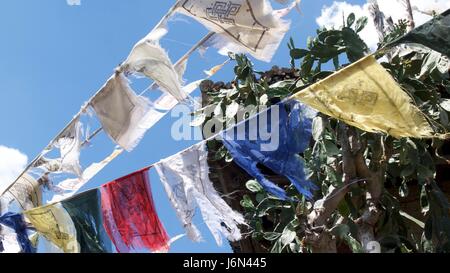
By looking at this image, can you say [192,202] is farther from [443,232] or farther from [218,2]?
[443,232]

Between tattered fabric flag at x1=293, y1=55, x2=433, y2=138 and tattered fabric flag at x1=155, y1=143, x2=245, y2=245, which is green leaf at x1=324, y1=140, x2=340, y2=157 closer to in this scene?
tattered fabric flag at x1=293, y1=55, x2=433, y2=138

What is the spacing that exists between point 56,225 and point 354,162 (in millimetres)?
3150

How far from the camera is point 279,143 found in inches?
180

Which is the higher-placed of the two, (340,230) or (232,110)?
(232,110)

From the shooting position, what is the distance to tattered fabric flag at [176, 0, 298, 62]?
4766 millimetres

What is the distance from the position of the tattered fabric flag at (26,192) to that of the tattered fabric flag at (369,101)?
4.08 m

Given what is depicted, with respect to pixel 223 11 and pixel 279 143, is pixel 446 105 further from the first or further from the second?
pixel 223 11

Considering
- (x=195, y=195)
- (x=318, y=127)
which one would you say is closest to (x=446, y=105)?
(x=318, y=127)

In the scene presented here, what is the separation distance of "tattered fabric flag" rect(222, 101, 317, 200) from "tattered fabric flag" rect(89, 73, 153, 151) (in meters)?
1.13

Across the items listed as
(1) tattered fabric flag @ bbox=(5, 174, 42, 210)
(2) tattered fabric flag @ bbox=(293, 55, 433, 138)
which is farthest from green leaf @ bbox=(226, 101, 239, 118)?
(1) tattered fabric flag @ bbox=(5, 174, 42, 210)

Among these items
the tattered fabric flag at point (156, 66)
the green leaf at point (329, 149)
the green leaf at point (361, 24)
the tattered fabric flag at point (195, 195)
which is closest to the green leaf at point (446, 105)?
the green leaf at point (361, 24)
